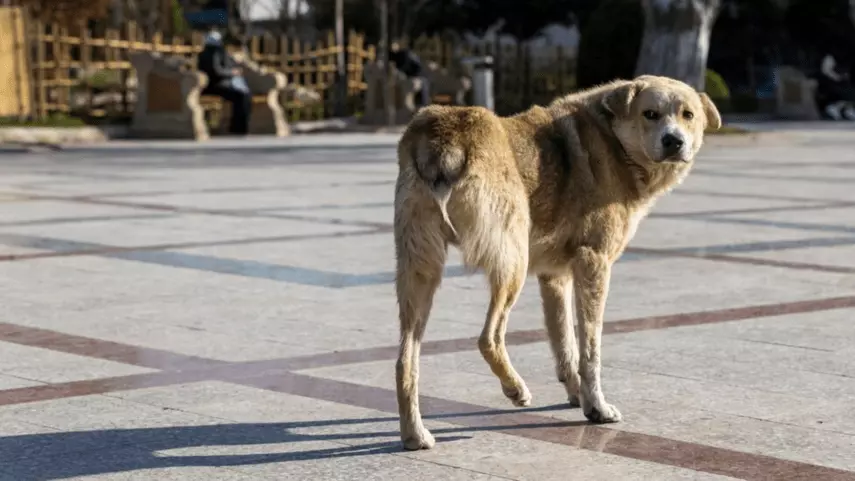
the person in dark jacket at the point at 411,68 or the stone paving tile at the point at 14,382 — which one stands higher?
the stone paving tile at the point at 14,382

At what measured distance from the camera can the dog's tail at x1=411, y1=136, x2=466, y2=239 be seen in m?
5.38

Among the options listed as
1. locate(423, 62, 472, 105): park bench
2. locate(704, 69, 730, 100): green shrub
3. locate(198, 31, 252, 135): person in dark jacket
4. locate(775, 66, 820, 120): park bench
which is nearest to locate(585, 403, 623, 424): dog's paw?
locate(198, 31, 252, 135): person in dark jacket

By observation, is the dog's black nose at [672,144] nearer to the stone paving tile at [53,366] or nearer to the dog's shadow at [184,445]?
the dog's shadow at [184,445]

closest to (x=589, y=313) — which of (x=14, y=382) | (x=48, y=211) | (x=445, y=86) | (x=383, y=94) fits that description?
(x=14, y=382)

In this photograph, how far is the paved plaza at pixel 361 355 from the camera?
5.40 m

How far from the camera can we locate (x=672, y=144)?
5.89 m

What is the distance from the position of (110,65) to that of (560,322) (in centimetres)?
2378

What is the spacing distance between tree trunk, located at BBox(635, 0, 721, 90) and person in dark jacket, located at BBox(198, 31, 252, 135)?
7233 mm

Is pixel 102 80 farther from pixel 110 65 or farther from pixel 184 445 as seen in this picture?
pixel 184 445

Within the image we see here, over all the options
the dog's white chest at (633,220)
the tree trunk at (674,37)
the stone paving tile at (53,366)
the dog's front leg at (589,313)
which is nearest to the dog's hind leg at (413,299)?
the dog's front leg at (589,313)

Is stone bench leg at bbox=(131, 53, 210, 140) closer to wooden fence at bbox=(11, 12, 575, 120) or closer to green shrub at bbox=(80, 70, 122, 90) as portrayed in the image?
wooden fence at bbox=(11, 12, 575, 120)

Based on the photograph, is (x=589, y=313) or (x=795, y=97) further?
(x=795, y=97)

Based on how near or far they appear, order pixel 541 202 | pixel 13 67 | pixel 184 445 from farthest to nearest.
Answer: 1. pixel 13 67
2. pixel 541 202
3. pixel 184 445

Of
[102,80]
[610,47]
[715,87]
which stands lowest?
[715,87]
